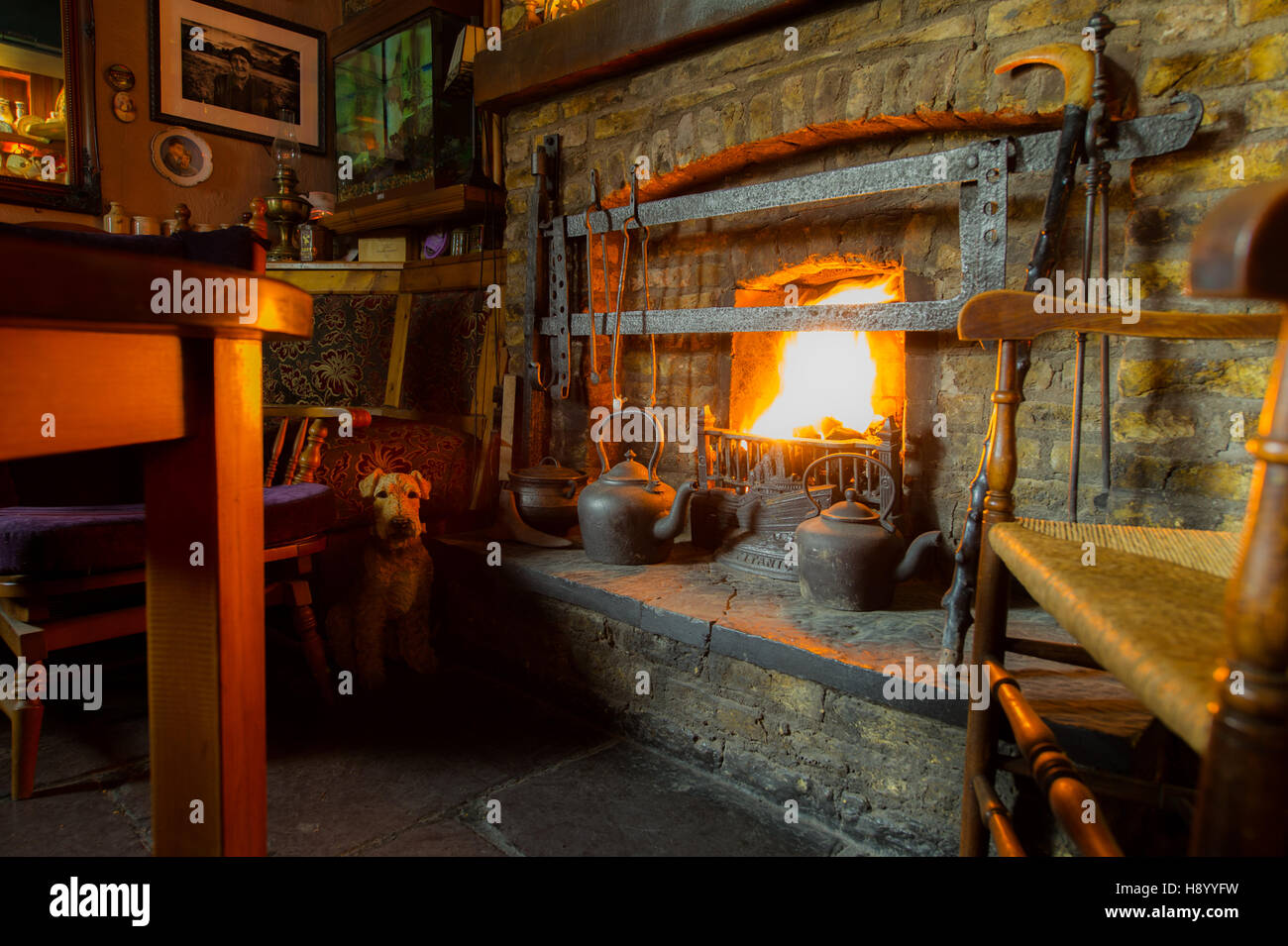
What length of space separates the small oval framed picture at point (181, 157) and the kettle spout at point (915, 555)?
13.5 feet

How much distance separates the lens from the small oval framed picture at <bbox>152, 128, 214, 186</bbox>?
12.7ft

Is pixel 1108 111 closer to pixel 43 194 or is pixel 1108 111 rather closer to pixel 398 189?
pixel 398 189

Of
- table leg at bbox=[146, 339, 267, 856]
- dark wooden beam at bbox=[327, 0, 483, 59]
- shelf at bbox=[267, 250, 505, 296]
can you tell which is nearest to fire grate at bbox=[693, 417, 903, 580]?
table leg at bbox=[146, 339, 267, 856]

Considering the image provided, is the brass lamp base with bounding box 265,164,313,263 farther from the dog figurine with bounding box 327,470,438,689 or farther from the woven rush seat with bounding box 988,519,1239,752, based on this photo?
the woven rush seat with bounding box 988,519,1239,752

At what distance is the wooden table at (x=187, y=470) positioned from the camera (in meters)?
0.55

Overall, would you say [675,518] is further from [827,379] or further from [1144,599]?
[1144,599]

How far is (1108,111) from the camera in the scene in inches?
64.2

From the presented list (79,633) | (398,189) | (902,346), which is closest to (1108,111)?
(902,346)

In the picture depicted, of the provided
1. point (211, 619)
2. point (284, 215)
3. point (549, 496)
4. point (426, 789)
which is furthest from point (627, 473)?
point (284, 215)

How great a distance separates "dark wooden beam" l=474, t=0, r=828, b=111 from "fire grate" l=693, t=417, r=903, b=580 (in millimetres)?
1182

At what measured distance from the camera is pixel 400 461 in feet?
8.36

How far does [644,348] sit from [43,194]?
2955 millimetres

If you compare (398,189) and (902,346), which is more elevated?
(398,189)

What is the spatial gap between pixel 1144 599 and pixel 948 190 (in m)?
1.62
